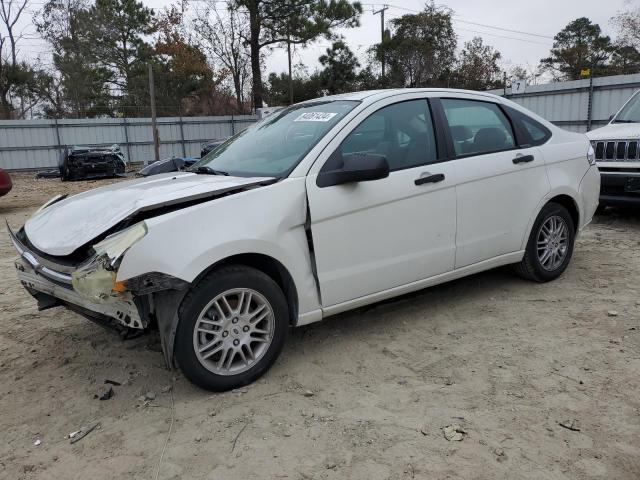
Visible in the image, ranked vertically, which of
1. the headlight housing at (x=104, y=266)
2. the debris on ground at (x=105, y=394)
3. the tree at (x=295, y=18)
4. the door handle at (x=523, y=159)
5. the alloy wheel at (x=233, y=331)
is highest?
the tree at (x=295, y=18)

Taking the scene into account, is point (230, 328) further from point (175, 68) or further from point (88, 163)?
point (175, 68)

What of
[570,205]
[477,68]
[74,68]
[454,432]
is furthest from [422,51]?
[454,432]

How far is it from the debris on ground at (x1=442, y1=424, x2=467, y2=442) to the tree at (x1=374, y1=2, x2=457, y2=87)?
34492mm

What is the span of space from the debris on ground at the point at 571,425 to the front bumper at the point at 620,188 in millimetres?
5047

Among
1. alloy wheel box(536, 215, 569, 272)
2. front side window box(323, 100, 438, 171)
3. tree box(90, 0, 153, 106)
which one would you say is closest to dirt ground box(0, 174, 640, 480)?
alloy wheel box(536, 215, 569, 272)

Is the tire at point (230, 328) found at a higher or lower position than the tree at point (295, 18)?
lower

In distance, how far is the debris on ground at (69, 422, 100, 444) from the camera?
2834 millimetres

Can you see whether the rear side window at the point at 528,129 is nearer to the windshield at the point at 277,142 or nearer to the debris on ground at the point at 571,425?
the windshield at the point at 277,142

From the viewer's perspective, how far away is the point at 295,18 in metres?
Result: 27.2

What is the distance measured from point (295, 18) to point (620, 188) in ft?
75.9

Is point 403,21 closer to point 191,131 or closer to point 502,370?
point 191,131

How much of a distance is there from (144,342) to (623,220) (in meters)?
6.88

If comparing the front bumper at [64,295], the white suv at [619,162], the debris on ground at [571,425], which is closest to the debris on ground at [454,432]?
the debris on ground at [571,425]

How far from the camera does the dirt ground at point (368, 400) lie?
8.41 ft
